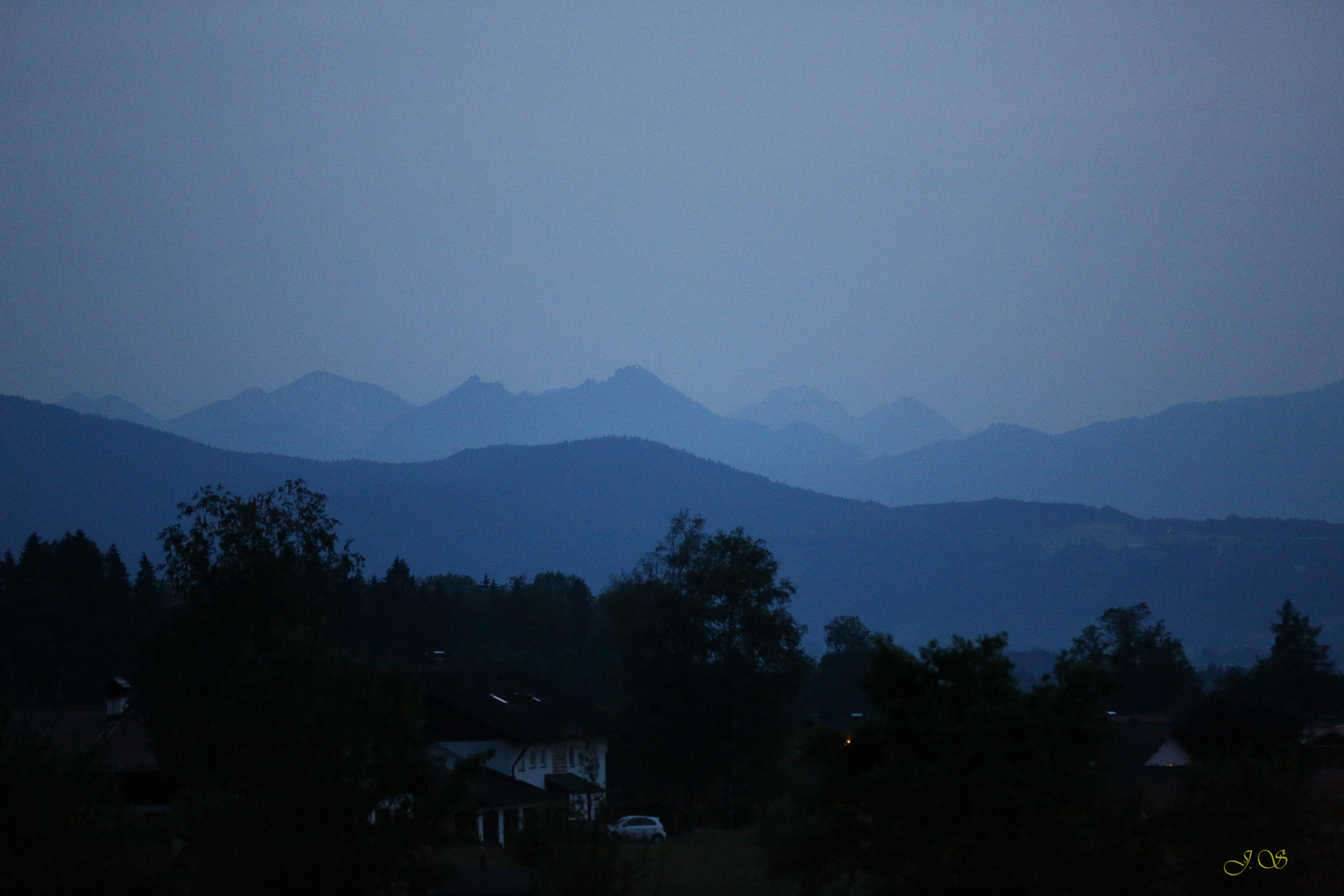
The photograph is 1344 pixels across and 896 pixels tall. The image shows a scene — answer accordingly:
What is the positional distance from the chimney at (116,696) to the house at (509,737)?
935 cm

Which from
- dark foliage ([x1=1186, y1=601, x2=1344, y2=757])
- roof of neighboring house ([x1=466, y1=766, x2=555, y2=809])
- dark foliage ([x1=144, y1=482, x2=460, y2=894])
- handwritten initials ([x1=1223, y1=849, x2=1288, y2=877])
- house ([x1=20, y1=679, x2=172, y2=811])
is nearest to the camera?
dark foliage ([x1=144, y1=482, x2=460, y2=894])

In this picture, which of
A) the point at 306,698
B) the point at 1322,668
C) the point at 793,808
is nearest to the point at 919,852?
the point at 793,808

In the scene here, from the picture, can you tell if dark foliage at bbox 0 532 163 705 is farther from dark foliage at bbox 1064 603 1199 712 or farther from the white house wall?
dark foliage at bbox 1064 603 1199 712

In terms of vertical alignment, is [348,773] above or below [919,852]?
above

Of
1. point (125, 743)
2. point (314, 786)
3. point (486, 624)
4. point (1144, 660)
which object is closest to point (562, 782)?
point (125, 743)

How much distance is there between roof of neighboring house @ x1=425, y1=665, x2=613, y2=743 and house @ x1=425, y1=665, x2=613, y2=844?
4 centimetres

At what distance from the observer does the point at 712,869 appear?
29609mm

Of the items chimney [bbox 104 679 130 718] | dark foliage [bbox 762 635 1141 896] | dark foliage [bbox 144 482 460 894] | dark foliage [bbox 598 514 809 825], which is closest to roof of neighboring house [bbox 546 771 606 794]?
dark foliage [bbox 598 514 809 825]

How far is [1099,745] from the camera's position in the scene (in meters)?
14.4

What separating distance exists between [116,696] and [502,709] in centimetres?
1223

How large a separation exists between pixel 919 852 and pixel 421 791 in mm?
5928

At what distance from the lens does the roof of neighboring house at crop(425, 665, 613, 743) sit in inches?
1582

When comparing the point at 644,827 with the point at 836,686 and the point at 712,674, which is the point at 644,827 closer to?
the point at 712,674

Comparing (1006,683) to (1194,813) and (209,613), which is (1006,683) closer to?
(1194,813)
